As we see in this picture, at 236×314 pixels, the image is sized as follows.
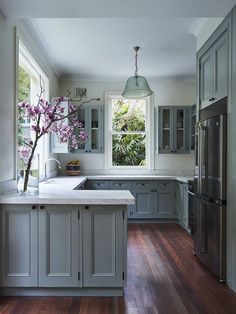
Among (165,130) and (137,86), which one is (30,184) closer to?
(137,86)

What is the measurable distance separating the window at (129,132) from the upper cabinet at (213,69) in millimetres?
2452

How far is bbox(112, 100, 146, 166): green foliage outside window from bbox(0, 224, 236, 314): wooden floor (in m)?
2.61

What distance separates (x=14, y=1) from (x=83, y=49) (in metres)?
1.97

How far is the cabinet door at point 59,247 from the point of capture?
100 inches

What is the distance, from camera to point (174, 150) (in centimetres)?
577

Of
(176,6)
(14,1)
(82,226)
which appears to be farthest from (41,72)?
(82,226)

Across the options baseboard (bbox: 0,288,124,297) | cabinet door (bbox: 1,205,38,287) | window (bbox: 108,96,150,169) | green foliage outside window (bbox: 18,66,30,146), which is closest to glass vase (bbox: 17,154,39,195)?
cabinet door (bbox: 1,205,38,287)

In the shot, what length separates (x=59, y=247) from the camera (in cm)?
256

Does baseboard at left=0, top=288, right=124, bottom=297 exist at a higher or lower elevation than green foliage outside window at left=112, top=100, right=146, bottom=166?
lower

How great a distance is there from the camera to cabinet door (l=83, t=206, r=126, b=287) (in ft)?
8.34

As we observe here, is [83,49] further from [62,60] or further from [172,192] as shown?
[172,192]

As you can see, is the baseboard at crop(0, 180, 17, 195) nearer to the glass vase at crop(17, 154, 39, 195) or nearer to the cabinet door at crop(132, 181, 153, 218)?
the glass vase at crop(17, 154, 39, 195)

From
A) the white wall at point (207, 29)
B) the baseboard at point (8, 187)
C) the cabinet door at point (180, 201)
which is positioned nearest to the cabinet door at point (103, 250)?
the baseboard at point (8, 187)

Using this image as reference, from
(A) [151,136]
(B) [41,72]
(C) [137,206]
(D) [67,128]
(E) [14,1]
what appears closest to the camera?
(E) [14,1]
